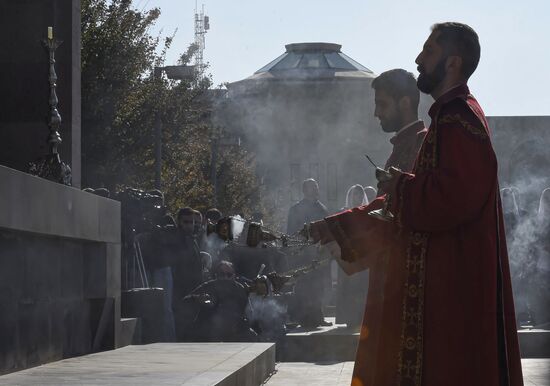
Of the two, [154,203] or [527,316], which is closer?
[154,203]

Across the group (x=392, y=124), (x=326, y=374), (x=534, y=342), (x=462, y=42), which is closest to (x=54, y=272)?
(x=326, y=374)

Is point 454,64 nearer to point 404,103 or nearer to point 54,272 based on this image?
point 404,103

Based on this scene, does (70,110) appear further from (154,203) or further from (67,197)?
(67,197)

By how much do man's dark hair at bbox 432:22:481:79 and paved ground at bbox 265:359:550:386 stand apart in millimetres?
6562

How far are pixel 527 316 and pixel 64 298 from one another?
8.95 metres

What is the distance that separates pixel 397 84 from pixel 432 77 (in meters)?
1.34

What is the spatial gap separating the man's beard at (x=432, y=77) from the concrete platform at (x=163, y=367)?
2978 millimetres

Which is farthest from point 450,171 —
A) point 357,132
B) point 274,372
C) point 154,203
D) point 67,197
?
point 357,132

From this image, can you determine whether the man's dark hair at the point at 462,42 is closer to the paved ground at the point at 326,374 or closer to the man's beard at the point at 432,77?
the man's beard at the point at 432,77

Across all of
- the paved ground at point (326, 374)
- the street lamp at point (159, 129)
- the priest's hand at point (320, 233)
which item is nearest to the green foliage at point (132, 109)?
the street lamp at point (159, 129)

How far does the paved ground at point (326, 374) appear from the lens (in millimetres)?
12727

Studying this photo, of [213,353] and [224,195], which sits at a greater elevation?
[224,195]

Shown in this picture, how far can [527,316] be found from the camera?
1922cm

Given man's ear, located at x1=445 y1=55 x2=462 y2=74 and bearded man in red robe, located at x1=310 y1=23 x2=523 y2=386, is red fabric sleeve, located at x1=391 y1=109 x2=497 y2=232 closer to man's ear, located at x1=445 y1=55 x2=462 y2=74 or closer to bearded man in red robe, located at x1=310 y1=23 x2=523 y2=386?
bearded man in red robe, located at x1=310 y1=23 x2=523 y2=386
